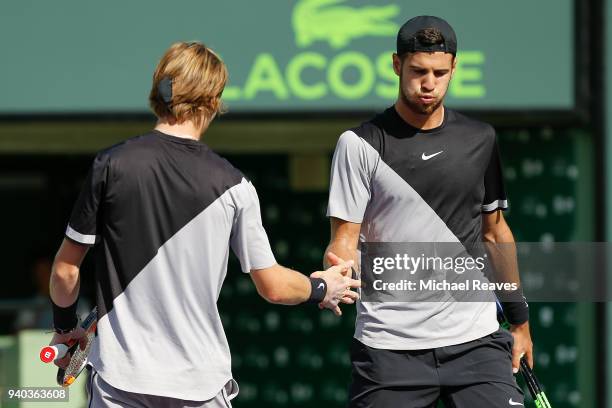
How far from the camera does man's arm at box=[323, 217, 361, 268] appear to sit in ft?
15.8

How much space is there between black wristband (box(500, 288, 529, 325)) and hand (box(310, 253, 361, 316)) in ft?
2.67

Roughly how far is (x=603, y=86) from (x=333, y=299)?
3.69 meters

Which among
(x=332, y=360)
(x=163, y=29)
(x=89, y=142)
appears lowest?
(x=332, y=360)

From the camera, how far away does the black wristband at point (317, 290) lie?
442 cm

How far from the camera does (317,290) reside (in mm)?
4449

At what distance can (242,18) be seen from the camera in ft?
24.7

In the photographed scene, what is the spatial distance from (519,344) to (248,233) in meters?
1.66

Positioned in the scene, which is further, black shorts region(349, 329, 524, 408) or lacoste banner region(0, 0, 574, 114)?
lacoste banner region(0, 0, 574, 114)

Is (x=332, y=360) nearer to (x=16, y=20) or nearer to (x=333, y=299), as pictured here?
(x=16, y=20)

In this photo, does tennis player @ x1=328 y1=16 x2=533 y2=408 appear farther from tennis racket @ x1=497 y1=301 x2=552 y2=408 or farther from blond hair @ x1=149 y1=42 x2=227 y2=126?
blond hair @ x1=149 y1=42 x2=227 y2=126

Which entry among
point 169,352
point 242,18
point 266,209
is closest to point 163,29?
point 242,18

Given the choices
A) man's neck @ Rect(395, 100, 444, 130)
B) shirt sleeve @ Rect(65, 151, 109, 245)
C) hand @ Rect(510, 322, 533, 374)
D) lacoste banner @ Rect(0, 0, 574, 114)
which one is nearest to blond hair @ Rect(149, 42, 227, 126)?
shirt sleeve @ Rect(65, 151, 109, 245)

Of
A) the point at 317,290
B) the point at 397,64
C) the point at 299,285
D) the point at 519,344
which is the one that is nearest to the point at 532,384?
the point at 519,344

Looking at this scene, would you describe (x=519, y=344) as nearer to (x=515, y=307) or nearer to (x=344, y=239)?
(x=515, y=307)
